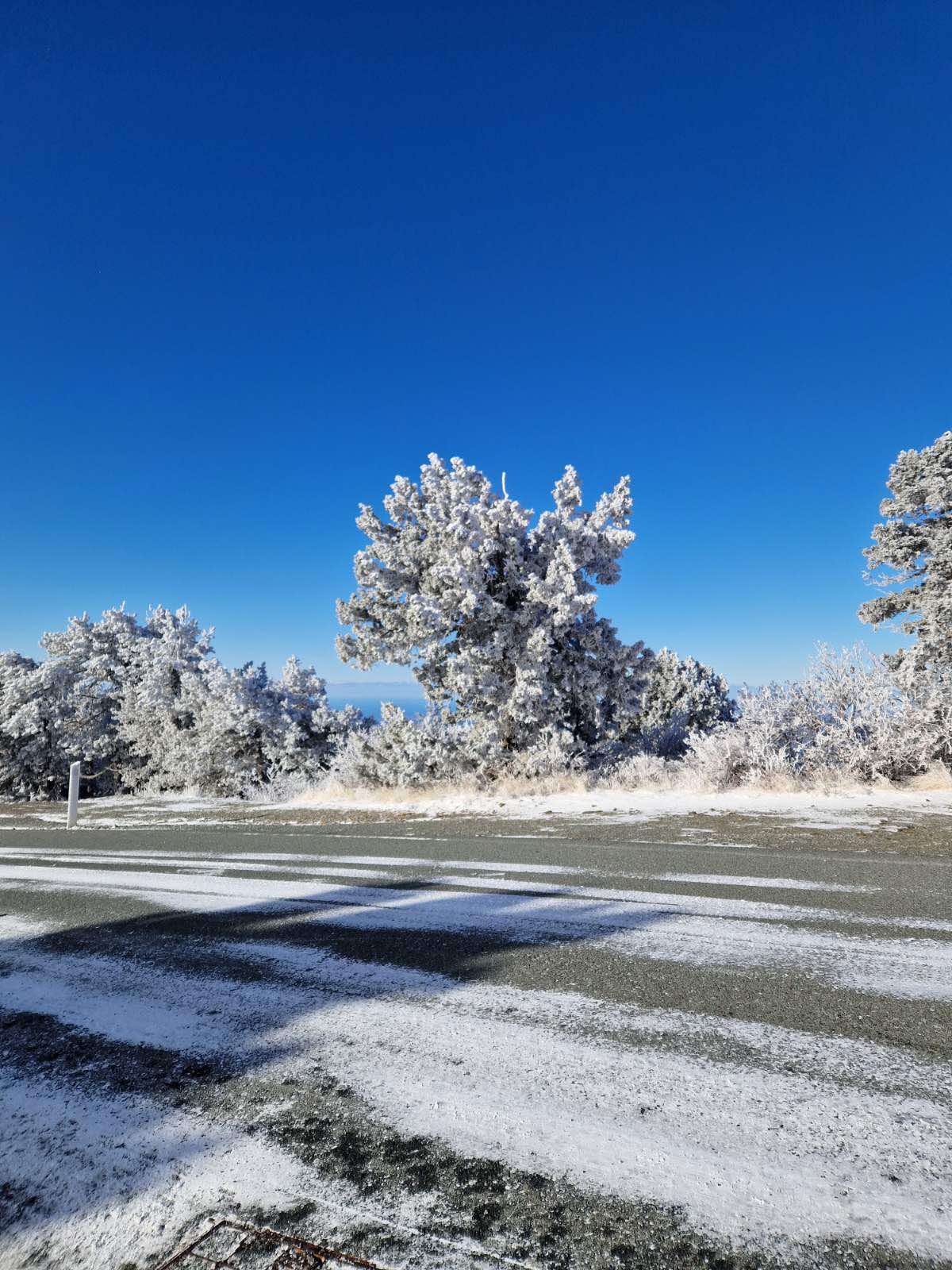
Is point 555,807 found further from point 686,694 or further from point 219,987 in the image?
point 686,694

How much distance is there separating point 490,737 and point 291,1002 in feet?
42.0

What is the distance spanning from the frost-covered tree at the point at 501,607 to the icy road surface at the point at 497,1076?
10429mm

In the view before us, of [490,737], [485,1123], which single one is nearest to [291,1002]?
[485,1123]

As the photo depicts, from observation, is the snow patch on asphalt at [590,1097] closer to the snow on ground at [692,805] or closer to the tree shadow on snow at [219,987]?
the tree shadow on snow at [219,987]

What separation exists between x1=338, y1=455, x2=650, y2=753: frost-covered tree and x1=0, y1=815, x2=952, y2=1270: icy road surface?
10.4 meters

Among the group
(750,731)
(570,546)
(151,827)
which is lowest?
(151,827)

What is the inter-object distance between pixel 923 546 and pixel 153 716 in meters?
25.9

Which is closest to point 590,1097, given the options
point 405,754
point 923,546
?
point 405,754

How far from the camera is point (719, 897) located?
170 inches

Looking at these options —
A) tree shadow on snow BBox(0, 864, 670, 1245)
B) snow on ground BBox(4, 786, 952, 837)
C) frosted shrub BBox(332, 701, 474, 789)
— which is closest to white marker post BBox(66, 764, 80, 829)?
snow on ground BBox(4, 786, 952, 837)

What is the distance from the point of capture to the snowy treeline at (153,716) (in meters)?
20.1

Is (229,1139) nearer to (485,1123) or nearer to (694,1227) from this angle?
(485,1123)

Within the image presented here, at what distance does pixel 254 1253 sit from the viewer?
1.41 metres

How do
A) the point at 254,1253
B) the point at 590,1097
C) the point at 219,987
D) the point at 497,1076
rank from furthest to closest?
the point at 219,987 < the point at 497,1076 < the point at 590,1097 < the point at 254,1253
